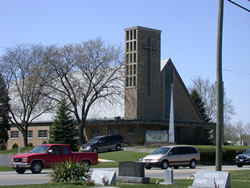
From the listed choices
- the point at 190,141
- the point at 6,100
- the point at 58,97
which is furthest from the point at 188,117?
the point at 6,100

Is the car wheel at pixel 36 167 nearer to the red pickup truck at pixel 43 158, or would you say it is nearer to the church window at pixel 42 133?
the red pickup truck at pixel 43 158

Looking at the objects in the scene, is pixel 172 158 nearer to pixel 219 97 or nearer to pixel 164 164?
pixel 164 164

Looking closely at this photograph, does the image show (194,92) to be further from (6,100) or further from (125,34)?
(6,100)

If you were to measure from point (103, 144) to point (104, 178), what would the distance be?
33.2 meters

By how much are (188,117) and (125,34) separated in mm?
16411

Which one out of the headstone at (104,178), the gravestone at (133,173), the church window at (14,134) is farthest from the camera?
the church window at (14,134)

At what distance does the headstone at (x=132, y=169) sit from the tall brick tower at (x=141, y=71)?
39124 mm

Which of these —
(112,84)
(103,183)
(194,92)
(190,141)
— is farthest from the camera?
(194,92)

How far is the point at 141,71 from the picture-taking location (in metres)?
58.6

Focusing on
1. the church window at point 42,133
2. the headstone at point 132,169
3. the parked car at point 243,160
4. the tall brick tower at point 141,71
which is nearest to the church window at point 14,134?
the church window at point 42,133

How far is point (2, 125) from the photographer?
63.9m

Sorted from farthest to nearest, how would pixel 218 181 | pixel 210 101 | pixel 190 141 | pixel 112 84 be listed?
pixel 210 101, pixel 190 141, pixel 112 84, pixel 218 181

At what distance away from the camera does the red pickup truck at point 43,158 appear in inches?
1003

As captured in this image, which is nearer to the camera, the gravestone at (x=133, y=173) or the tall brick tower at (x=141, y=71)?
the gravestone at (x=133, y=173)
